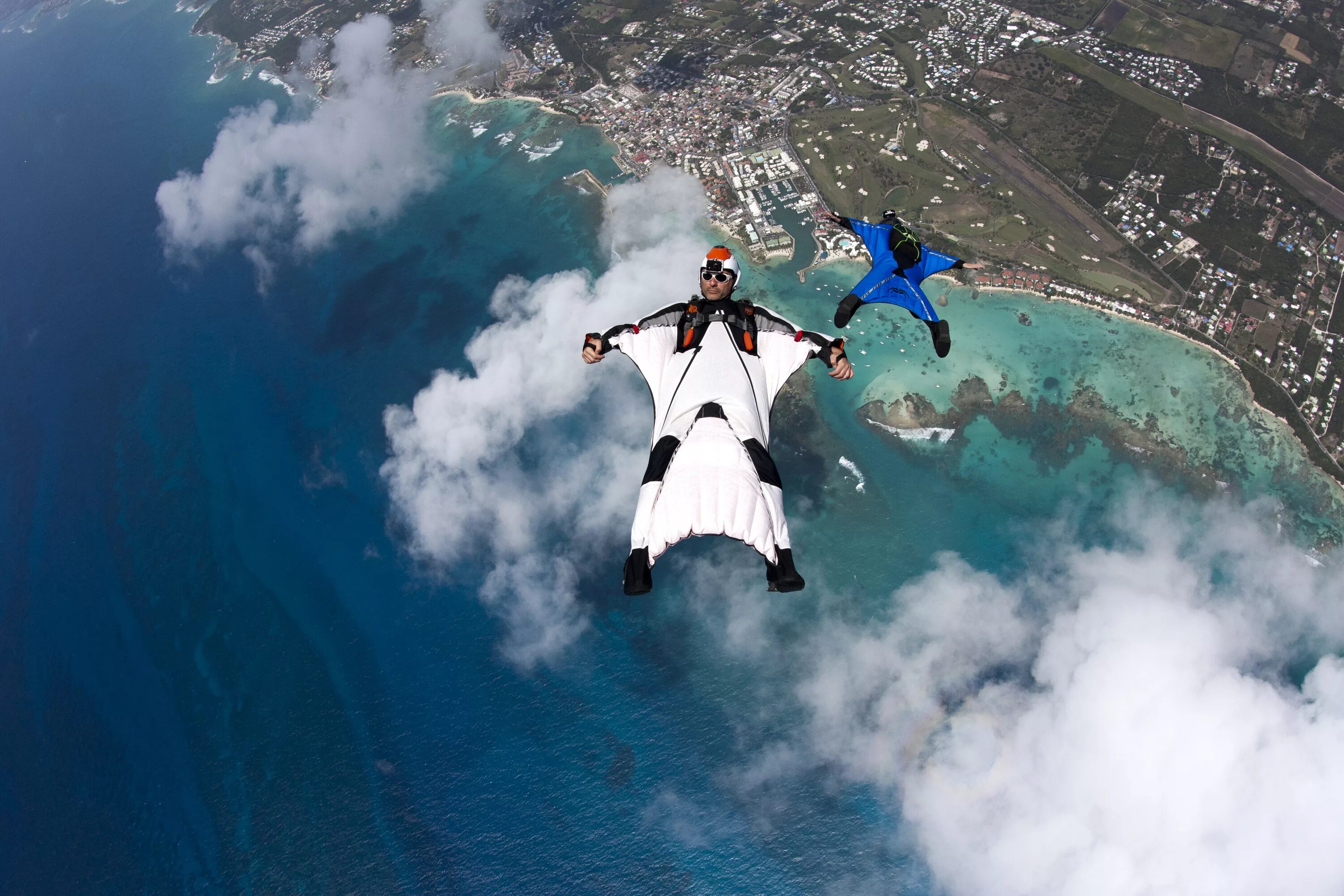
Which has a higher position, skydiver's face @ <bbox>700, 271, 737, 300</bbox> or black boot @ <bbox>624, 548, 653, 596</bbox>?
skydiver's face @ <bbox>700, 271, 737, 300</bbox>

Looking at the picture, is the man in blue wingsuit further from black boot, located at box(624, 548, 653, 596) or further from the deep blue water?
the deep blue water

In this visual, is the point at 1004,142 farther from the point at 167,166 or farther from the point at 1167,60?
the point at 167,166

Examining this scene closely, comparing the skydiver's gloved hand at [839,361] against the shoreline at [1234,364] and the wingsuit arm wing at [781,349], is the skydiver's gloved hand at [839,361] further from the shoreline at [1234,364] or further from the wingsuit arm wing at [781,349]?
the shoreline at [1234,364]

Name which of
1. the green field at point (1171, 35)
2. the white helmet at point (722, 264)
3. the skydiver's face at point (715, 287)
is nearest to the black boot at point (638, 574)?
the skydiver's face at point (715, 287)

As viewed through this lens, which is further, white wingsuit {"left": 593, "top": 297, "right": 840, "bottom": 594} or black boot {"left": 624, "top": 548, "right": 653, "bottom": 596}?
white wingsuit {"left": 593, "top": 297, "right": 840, "bottom": 594}

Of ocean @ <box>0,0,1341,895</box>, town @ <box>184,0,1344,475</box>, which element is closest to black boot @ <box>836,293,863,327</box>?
ocean @ <box>0,0,1341,895</box>

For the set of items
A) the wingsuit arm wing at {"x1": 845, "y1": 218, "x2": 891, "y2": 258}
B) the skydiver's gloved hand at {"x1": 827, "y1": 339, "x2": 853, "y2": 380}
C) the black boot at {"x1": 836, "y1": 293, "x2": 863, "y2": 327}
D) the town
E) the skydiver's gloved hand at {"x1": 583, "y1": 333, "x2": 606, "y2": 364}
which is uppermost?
the wingsuit arm wing at {"x1": 845, "y1": 218, "x2": 891, "y2": 258}

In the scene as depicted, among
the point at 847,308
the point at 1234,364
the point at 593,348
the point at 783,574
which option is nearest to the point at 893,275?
the point at 847,308
